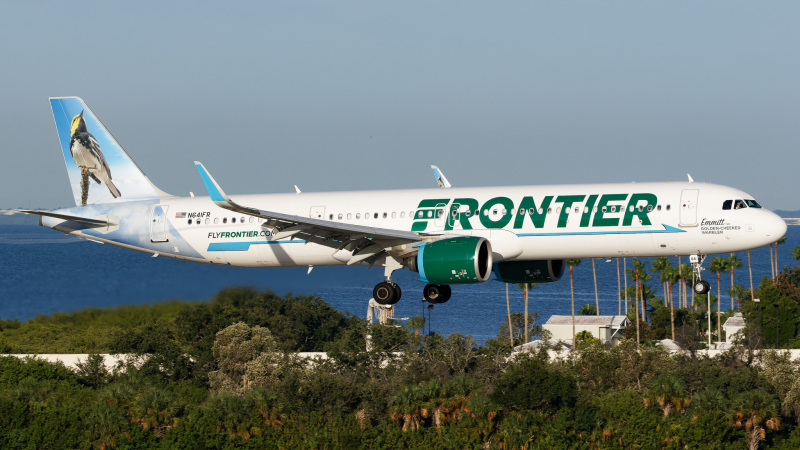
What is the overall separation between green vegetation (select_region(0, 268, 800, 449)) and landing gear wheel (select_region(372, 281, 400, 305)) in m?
7.84

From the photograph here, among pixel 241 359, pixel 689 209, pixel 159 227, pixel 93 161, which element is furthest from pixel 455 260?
pixel 241 359

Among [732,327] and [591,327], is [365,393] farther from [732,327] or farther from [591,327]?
[732,327]

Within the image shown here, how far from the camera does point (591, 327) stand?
5787 inches

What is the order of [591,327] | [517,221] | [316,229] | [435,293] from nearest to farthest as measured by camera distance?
[316,229], [517,221], [435,293], [591,327]

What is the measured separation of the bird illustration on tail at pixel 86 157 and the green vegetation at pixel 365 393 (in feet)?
21.5

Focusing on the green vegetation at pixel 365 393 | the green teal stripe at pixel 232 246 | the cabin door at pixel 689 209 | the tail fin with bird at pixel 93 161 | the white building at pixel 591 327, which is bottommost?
the green vegetation at pixel 365 393

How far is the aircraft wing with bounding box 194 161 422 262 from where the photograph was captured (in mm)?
36406

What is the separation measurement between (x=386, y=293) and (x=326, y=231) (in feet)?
12.4

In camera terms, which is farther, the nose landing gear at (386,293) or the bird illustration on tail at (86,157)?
the bird illustration on tail at (86,157)

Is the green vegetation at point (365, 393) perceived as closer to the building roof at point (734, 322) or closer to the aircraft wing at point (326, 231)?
the aircraft wing at point (326, 231)

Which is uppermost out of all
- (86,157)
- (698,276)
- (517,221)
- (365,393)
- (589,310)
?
(86,157)

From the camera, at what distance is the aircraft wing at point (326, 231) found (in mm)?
36406

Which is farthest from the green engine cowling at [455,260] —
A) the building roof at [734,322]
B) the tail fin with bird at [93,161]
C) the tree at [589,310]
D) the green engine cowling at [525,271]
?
the tree at [589,310]

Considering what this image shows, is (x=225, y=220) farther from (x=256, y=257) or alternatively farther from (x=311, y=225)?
(x=311, y=225)
